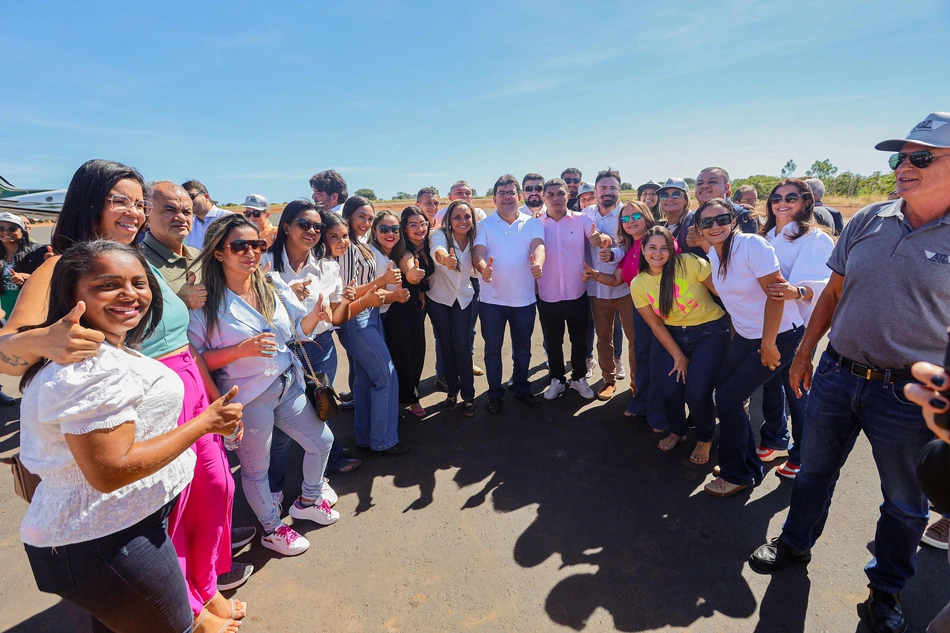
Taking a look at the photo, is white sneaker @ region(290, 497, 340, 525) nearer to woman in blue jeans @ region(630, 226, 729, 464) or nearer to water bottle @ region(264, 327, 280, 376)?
water bottle @ region(264, 327, 280, 376)

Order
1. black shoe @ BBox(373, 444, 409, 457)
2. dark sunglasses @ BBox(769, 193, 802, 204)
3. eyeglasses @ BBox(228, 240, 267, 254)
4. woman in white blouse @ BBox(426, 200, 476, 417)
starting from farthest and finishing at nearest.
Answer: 1. woman in white blouse @ BBox(426, 200, 476, 417)
2. black shoe @ BBox(373, 444, 409, 457)
3. dark sunglasses @ BBox(769, 193, 802, 204)
4. eyeglasses @ BBox(228, 240, 267, 254)

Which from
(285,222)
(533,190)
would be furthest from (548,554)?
(533,190)

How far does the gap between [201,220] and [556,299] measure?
483 cm

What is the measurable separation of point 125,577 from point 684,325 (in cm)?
361

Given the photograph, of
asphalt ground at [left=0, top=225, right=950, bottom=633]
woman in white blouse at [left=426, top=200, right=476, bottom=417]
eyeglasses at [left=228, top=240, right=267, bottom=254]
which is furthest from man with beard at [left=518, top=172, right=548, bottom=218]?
eyeglasses at [left=228, top=240, right=267, bottom=254]

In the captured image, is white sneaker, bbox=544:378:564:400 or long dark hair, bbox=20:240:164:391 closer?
long dark hair, bbox=20:240:164:391

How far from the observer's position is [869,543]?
9.01 ft

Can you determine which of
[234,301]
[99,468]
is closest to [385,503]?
[234,301]

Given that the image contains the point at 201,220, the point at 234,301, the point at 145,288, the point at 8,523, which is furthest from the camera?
the point at 201,220

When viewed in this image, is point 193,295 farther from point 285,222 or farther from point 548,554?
point 548,554

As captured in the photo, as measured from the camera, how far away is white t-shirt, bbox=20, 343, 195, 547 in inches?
55.9

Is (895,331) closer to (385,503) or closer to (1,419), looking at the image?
(385,503)

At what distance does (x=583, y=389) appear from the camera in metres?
4.85

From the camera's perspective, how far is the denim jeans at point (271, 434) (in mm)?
2619
